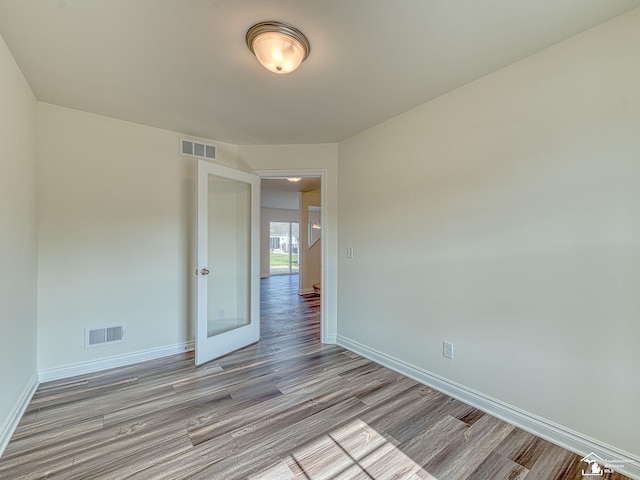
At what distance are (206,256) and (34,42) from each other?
1868 mm

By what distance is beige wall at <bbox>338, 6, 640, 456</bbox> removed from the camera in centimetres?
Result: 149

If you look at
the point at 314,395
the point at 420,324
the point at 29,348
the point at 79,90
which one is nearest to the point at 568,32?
the point at 420,324

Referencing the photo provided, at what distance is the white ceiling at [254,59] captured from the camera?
1410 millimetres

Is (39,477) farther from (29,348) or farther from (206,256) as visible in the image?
(206,256)

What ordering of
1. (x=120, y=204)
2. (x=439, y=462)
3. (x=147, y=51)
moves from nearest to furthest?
(x=439, y=462) < (x=147, y=51) < (x=120, y=204)

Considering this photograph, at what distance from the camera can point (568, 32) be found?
159 centimetres

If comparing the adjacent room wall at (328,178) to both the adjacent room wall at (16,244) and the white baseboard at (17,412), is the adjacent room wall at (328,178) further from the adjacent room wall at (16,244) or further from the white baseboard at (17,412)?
the white baseboard at (17,412)

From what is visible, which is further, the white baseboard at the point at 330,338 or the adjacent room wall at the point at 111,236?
the white baseboard at the point at 330,338

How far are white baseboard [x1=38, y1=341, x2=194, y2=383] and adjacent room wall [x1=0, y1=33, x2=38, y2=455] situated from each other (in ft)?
0.38

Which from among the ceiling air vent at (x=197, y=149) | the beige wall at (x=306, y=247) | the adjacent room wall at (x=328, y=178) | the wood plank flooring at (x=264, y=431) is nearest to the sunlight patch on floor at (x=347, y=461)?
the wood plank flooring at (x=264, y=431)

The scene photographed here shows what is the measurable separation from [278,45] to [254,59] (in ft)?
0.96

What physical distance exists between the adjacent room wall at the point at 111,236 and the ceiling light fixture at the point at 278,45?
1.89 meters

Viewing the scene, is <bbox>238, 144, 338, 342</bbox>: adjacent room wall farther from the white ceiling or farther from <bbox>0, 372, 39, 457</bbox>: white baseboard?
<bbox>0, 372, 39, 457</bbox>: white baseboard

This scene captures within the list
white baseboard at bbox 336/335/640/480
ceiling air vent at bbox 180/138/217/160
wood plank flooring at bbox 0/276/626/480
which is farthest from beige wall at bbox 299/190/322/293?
white baseboard at bbox 336/335/640/480
